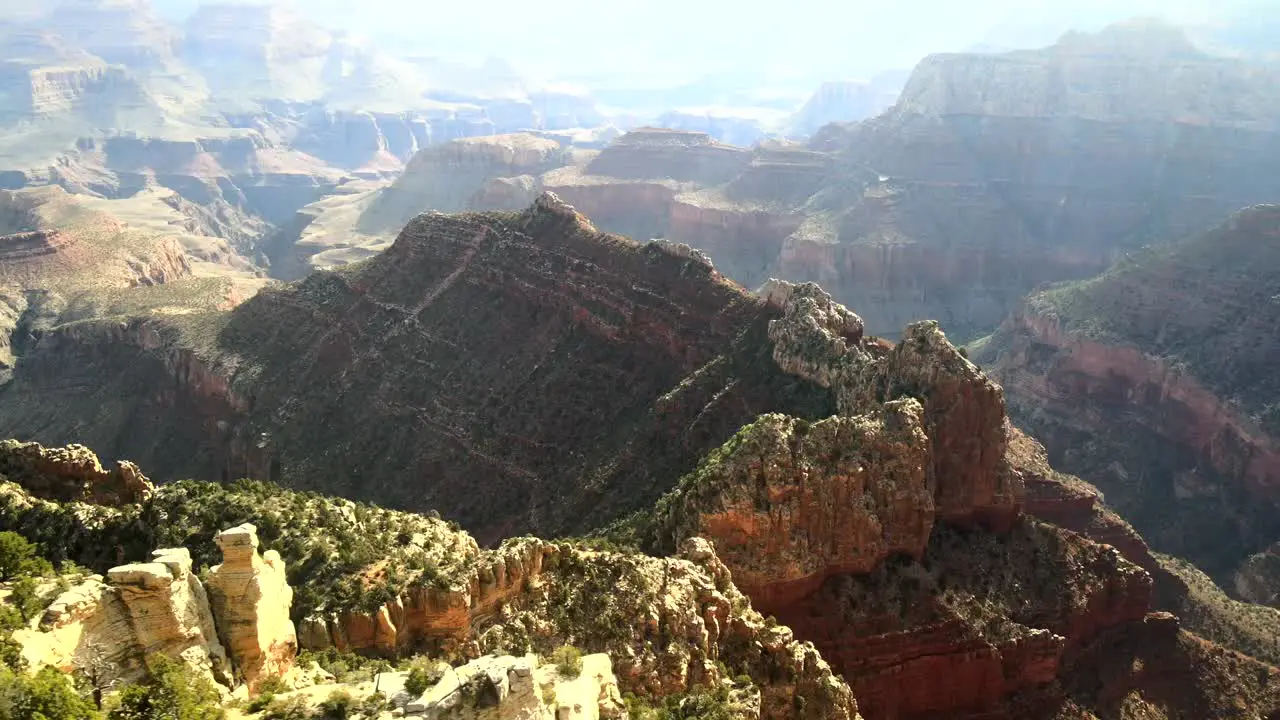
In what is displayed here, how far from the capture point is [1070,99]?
192 metres

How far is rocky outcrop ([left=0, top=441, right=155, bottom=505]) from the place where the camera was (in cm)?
3972

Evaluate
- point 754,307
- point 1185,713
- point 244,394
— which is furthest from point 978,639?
point 244,394

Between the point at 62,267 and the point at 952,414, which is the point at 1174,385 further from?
the point at 62,267

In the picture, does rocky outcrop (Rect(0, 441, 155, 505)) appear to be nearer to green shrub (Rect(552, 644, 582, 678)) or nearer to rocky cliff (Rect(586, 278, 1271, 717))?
rocky cliff (Rect(586, 278, 1271, 717))

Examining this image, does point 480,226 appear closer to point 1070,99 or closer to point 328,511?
point 328,511

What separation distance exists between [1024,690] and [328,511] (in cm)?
3206

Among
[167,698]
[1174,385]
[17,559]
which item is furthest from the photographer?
[1174,385]

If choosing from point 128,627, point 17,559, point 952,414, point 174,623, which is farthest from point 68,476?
point 952,414

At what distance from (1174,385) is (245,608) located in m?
99.0

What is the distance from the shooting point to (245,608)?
87.1 feet

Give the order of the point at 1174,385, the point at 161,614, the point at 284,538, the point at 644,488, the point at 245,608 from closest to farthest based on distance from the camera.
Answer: the point at 161,614 < the point at 245,608 < the point at 284,538 < the point at 644,488 < the point at 1174,385

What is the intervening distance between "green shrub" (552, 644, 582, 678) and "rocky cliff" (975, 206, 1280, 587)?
74169 mm

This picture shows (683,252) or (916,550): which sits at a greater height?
(683,252)

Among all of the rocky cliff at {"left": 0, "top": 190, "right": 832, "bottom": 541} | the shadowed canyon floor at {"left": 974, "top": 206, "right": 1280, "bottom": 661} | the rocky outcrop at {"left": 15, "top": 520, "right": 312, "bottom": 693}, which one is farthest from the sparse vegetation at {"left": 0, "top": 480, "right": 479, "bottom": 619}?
the shadowed canyon floor at {"left": 974, "top": 206, "right": 1280, "bottom": 661}
